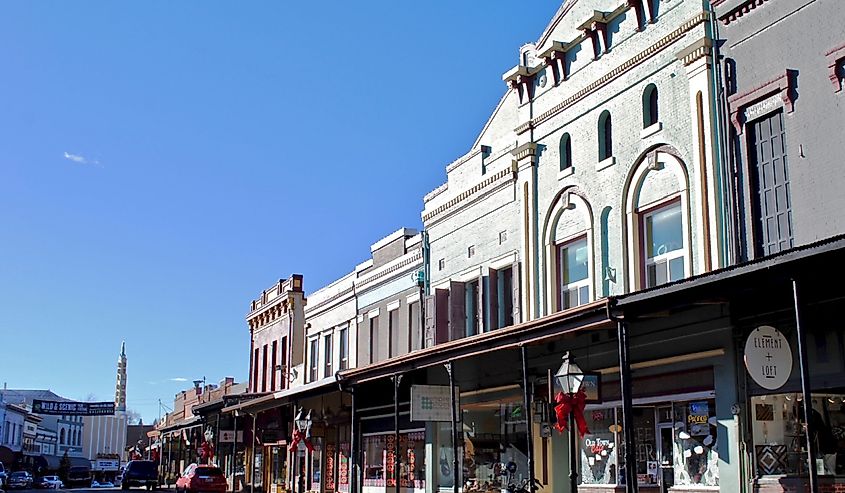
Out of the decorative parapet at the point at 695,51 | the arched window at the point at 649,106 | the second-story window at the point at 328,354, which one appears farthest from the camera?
the second-story window at the point at 328,354

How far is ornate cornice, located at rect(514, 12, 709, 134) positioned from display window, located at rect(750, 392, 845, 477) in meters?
6.47

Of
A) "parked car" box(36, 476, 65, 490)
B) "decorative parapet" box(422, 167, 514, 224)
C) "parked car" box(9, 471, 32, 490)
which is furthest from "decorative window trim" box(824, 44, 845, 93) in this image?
"parked car" box(36, 476, 65, 490)

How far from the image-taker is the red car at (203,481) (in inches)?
1347

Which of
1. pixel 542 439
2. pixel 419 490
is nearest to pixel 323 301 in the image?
pixel 419 490

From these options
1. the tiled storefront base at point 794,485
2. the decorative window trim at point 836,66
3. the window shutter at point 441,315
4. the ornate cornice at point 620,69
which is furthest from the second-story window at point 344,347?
the decorative window trim at point 836,66

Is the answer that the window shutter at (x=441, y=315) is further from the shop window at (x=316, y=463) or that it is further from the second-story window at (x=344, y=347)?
the shop window at (x=316, y=463)

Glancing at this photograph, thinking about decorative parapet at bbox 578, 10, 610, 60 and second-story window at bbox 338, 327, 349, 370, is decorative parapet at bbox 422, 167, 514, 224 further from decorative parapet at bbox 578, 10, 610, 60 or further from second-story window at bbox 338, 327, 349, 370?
second-story window at bbox 338, 327, 349, 370

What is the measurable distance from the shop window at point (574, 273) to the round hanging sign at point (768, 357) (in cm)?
673

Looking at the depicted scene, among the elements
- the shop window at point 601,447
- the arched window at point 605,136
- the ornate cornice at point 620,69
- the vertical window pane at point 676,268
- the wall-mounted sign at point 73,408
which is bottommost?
the shop window at point 601,447

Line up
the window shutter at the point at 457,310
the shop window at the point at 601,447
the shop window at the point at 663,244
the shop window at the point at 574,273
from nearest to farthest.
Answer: the shop window at the point at 663,244
the shop window at the point at 601,447
the shop window at the point at 574,273
the window shutter at the point at 457,310

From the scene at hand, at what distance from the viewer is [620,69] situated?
65.2ft

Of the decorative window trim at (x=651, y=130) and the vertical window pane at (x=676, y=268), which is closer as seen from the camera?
the vertical window pane at (x=676, y=268)

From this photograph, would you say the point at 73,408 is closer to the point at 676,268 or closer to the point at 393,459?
the point at 393,459

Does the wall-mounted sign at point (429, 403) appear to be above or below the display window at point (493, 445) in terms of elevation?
above
